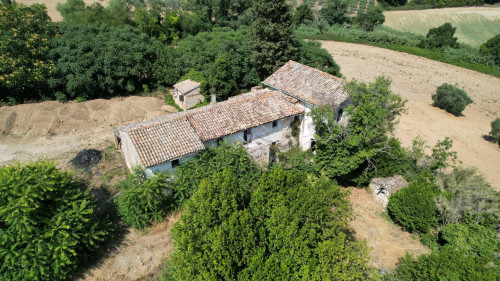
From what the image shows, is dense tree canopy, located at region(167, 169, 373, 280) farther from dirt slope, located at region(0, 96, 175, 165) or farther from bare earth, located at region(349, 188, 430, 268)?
dirt slope, located at region(0, 96, 175, 165)

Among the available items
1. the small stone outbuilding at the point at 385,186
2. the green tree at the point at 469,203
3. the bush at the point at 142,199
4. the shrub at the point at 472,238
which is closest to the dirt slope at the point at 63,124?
the bush at the point at 142,199

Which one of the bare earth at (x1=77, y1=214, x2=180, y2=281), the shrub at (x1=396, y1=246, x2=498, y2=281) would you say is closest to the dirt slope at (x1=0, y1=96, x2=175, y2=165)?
the bare earth at (x1=77, y1=214, x2=180, y2=281)

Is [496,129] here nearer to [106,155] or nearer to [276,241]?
[276,241]

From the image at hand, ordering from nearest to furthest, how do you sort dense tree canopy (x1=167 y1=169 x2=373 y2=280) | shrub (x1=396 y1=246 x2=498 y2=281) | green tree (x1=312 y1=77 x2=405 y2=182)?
dense tree canopy (x1=167 y1=169 x2=373 y2=280), shrub (x1=396 y1=246 x2=498 y2=281), green tree (x1=312 y1=77 x2=405 y2=182)

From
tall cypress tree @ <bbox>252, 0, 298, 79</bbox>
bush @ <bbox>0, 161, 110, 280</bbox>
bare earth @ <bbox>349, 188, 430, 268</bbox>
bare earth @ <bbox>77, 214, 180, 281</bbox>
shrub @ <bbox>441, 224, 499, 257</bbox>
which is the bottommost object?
bare earth @ <bbox>349, 188, 430, 268</bbox>

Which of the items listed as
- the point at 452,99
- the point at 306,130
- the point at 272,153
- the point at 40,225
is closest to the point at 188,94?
the point at 272,153

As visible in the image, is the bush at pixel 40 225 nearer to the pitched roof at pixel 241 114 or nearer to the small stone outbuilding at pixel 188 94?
the pitched roof at pixel 241 114
